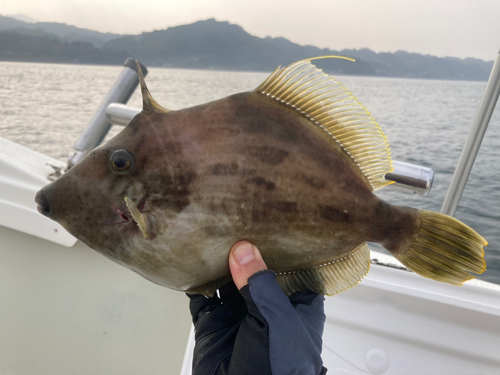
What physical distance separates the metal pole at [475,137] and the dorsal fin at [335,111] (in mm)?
1532

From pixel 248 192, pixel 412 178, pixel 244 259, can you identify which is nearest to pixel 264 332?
pixel 244 259

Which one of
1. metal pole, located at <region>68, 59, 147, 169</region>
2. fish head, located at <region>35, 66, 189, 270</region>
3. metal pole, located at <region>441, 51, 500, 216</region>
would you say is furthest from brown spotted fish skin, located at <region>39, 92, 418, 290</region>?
metal pole, located at <region>68, 59, 147, 169</region>

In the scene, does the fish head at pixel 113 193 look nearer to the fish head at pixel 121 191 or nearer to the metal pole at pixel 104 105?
the fish head at pixel 121 191

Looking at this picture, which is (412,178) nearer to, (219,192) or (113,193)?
(219,192)

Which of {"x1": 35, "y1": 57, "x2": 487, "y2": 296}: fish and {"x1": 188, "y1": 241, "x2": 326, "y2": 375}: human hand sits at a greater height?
{"x1": 35, "y1": 57, "x2": 487, "y2": 296}: fish

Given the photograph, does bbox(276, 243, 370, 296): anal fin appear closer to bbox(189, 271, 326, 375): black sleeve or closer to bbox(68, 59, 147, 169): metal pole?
bbox(189, 271, 326, 375): black sleeve

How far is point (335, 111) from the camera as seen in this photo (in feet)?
3.53

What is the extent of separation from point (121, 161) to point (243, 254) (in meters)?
0.44

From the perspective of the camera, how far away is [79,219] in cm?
100

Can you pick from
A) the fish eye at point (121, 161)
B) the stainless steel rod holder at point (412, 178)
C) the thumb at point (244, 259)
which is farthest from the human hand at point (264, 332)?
the stainless steel rod holder at point (412, 178)

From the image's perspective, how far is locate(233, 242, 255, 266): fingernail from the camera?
1.00 meters

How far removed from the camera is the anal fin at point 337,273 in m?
1.15

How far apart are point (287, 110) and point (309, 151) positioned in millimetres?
148

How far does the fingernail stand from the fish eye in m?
0.39
